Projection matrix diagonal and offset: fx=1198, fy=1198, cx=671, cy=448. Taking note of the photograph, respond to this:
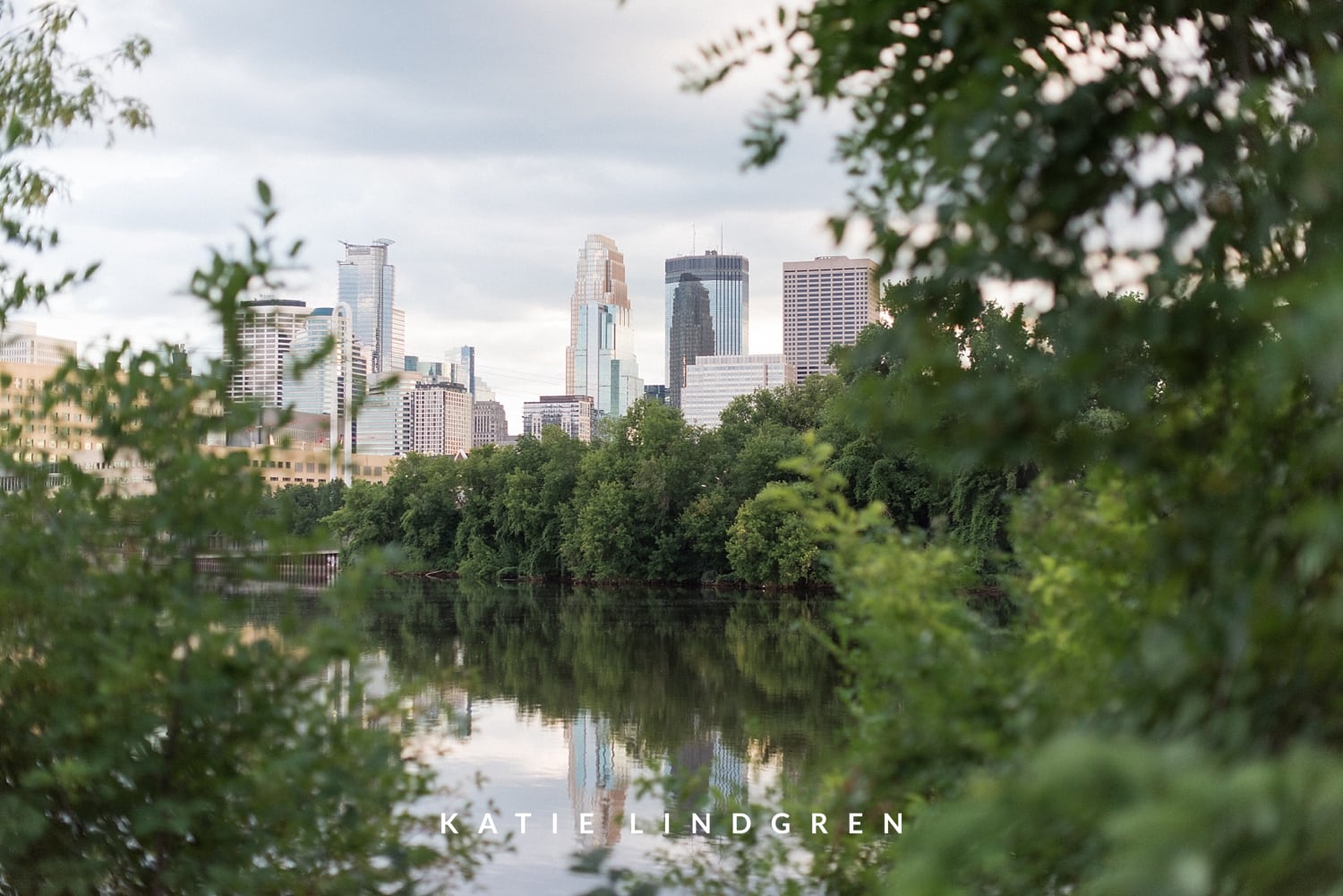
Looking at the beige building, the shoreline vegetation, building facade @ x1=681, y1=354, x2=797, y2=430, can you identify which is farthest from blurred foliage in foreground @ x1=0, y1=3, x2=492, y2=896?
building facade @ x1=681, y1=354, x2=797, y2=430

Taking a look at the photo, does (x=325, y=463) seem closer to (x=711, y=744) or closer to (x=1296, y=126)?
A: (x=1296, y=126)

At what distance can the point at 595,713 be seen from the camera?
16609mm

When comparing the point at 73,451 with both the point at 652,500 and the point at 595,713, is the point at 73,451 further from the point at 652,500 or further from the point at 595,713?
the point at 652,500

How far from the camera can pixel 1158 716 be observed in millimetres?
1475

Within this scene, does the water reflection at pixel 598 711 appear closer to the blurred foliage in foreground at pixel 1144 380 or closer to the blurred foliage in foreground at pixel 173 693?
the blurred foliage in foreground at pixel 173 693

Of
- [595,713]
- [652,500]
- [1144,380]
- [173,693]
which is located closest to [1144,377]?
[1144,380]

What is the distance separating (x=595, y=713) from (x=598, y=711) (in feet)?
0.57

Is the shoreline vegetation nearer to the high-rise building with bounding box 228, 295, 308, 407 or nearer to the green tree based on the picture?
the high-rise building with bounding box 228, 295, 308, 407

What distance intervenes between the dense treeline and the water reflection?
18.3ft

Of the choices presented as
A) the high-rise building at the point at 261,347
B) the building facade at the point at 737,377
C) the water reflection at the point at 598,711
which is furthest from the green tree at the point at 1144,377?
the building facade at the point at 737,377

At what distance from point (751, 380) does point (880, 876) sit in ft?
638

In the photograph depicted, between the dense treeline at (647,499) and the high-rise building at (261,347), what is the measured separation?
28.6m

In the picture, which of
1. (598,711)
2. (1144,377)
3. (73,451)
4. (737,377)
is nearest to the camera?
(1144,377)

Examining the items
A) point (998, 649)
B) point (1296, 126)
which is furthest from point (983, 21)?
point (998, 649)
